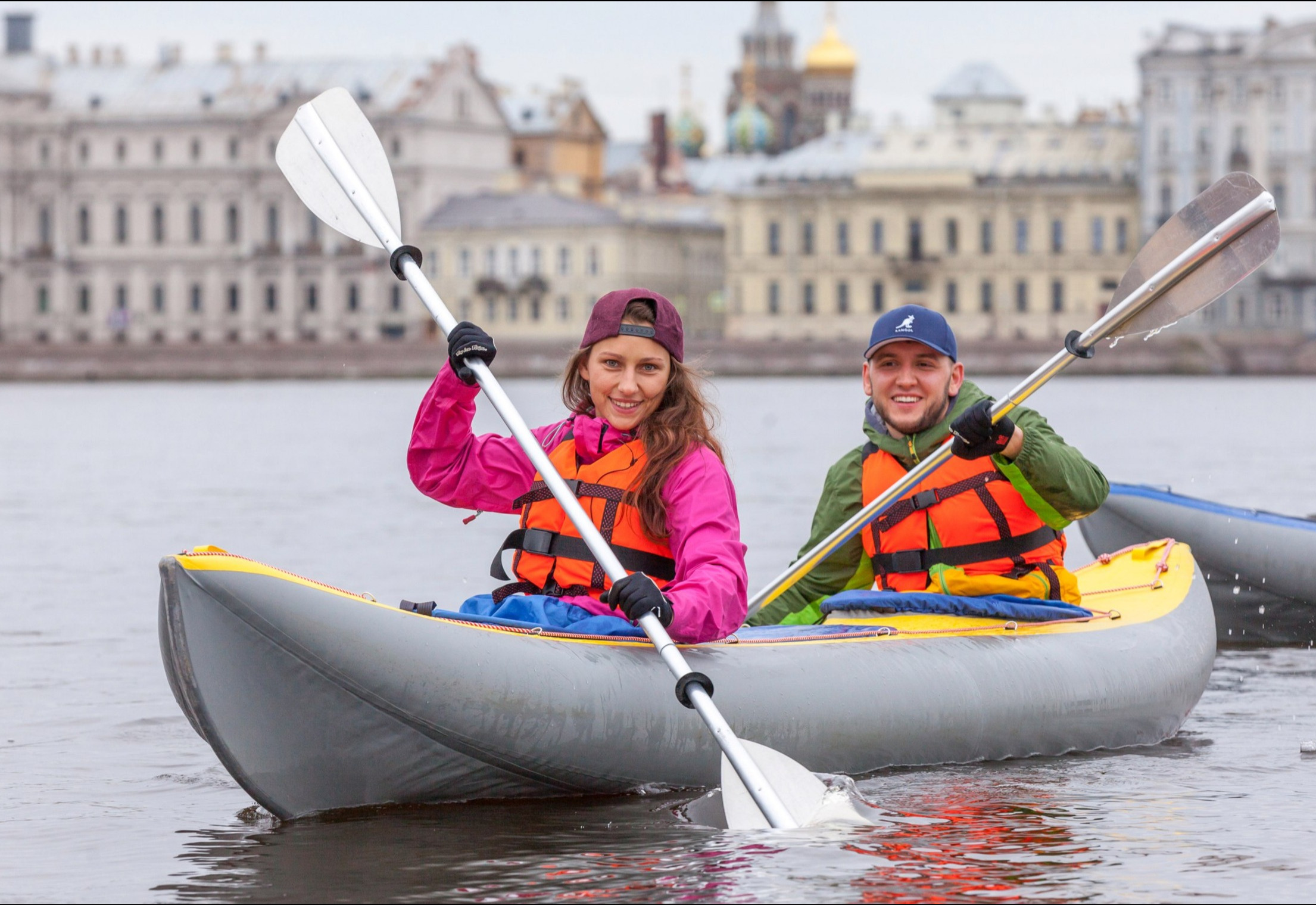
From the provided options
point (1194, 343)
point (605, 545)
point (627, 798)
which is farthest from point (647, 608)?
point (1194, 343)

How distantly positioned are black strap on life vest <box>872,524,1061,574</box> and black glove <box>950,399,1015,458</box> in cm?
67

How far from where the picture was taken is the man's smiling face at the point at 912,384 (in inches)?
300

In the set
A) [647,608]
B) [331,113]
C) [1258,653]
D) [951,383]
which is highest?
[331,113]

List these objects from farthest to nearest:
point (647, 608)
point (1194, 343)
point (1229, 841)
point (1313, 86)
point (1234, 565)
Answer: point (1313, 86) < point (1194, 343) < point (1234, 565) < point (1229, 841) < point (647, 608)

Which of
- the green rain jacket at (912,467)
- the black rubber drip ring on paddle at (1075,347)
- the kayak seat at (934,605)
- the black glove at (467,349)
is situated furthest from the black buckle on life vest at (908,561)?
the black glove at (467,349)

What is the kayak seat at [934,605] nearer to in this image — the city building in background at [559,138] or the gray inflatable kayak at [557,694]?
the gray inflatable kayak at [557,694]

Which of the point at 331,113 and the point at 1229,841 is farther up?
the point at 331,113

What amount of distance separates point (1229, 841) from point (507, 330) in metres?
75.7

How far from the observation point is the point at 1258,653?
1146 centimetres

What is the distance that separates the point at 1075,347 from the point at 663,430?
167 cm

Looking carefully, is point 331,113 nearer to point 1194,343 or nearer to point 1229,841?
point 1229,841

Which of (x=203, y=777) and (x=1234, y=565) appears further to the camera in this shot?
(x=1234, y=565)

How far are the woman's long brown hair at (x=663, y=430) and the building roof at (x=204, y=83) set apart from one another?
75995mm

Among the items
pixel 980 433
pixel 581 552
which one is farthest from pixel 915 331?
pixel 581 552
